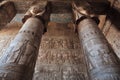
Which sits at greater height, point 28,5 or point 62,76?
point 28,5

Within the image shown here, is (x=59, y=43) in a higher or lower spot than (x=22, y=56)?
lower

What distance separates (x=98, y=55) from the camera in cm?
362

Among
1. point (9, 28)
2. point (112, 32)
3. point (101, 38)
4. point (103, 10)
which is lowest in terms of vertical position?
point (9, 28)

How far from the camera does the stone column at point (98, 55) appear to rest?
10.5ft

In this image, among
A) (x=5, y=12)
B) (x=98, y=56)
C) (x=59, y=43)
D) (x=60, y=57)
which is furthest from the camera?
(x=59, y=43)

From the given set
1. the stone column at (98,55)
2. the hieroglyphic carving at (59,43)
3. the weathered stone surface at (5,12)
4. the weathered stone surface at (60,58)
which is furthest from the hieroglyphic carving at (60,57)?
the weathered stone surface at (5,12)

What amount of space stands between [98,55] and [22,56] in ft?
4.52

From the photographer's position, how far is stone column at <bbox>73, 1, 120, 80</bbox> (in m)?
3.19

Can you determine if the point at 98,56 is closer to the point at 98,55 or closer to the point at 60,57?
the point at 98,55

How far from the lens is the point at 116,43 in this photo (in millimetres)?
5668

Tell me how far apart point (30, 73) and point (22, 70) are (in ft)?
0.75

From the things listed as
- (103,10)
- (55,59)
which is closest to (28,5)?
(55,59)

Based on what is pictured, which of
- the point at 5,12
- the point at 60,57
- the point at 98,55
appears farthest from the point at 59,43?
the point at 98,55

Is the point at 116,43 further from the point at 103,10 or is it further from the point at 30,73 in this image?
the point at 30,73
